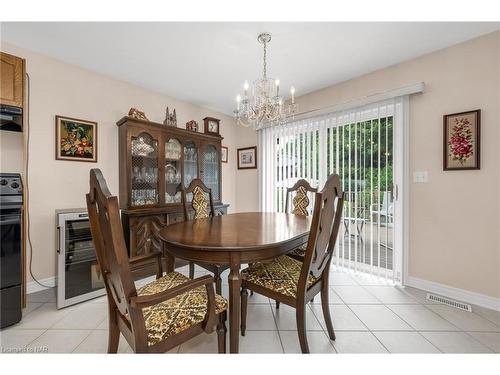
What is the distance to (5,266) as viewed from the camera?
1649 millimetres

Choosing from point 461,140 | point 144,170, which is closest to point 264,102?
point 144,170

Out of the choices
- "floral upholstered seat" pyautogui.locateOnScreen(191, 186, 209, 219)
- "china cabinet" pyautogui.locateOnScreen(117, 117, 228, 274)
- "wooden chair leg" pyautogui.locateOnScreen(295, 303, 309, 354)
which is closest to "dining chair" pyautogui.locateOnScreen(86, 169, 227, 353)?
"wooden chair leg" pyautogui.locateOnScreen(295, 303, 309, 354)

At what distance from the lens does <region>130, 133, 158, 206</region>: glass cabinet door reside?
2691 millimetres

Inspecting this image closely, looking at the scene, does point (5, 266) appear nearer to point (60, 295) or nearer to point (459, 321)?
point (60, 295)

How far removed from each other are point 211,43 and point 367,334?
2.75 metres

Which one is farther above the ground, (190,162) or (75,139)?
(75,139)

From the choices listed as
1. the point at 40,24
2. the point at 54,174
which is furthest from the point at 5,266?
the point at 40,24

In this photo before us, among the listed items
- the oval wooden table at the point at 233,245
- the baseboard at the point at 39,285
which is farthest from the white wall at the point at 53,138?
the oval wooden table at the point at 233,245

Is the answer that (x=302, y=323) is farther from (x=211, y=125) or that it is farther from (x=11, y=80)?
(x=211, y=125)

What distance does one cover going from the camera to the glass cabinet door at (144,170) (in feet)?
8.83

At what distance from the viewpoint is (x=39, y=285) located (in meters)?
2.25

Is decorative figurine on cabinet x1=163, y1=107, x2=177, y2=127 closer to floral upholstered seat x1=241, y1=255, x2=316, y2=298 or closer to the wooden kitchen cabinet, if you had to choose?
the wooden kitchen cabinet

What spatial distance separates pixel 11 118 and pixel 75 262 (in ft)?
4.39

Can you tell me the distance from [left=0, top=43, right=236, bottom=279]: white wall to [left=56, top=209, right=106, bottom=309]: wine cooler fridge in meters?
0.35
